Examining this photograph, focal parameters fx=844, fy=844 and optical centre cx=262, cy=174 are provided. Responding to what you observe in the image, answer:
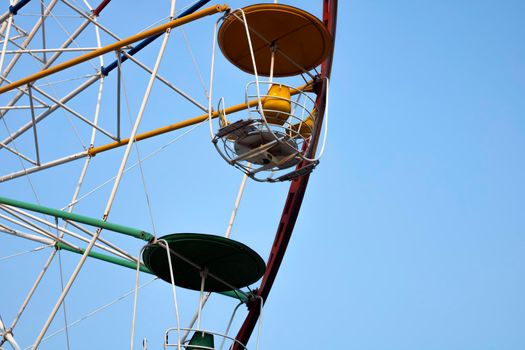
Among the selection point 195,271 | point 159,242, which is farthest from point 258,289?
point 159,242

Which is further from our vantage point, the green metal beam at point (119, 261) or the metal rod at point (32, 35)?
the metal rod at point (32, 35)

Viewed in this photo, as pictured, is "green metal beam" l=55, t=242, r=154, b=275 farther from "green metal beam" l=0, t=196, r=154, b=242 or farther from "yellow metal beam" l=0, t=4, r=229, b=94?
"yellow metal beam" l=0, t=4, r=229, b=94

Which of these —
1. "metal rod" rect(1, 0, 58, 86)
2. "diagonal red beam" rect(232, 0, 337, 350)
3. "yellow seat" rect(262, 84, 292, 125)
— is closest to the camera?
"yellow seat" rect(262, 84, 292, 125)

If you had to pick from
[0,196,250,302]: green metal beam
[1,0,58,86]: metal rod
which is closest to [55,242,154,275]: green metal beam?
[0,196,250,302]: green metal beam

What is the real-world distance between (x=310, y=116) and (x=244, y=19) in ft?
7.02

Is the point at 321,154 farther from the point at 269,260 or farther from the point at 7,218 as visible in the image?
the point at 7,218

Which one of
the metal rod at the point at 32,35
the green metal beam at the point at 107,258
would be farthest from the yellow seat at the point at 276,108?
the metal rod at the point at 32,35

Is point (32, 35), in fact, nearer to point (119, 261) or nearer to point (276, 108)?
point (119, 261)

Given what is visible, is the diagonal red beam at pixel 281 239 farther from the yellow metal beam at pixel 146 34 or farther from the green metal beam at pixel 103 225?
the yellow metal beam at pixel 146 34

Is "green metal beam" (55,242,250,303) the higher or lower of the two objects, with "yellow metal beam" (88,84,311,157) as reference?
lower

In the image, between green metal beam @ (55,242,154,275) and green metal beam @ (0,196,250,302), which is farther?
green metal beam @ (55,242,154,275)

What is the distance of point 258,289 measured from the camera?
17.0 meters

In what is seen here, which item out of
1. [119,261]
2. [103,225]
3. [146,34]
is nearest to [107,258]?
[119,261]

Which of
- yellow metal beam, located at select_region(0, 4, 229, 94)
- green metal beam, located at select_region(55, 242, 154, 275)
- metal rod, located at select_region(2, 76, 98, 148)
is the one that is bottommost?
green metal beam, located at select_region(55, 242, 154, 275)
